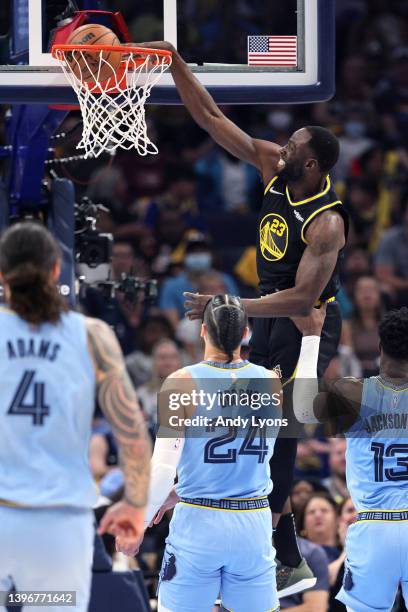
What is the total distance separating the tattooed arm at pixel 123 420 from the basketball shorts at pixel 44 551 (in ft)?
0.64

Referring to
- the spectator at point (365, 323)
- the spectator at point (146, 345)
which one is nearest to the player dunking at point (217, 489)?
the spectator at point (146, 345)

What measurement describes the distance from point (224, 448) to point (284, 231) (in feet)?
5.19

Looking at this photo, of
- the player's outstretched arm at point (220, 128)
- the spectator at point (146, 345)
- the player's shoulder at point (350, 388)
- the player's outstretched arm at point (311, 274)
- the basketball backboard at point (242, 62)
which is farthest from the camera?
the spectator at point (146, 345)

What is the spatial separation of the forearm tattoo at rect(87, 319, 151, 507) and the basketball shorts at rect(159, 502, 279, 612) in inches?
47.7

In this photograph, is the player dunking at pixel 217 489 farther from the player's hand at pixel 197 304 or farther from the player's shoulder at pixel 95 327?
the player's shoulder at pixel 95 327

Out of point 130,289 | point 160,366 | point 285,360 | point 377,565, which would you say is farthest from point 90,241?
point 377,565

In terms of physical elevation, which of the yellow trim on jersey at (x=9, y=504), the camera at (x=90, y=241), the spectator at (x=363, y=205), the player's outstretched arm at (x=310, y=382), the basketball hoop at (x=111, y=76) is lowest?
the yellow trim on jersey at (x=9, y=504)

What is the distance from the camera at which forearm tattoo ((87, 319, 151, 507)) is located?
15.1 feet

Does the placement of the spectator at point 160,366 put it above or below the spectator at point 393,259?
below

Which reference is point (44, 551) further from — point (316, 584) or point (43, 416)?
point (316, 584)

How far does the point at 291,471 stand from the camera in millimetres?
6926

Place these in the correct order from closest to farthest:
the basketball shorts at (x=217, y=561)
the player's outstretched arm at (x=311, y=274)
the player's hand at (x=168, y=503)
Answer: the basketball shorts at (x=217, y=561), the player's hand at (x=168, y=503), the player's outstretched arm at (x=311, y=274)

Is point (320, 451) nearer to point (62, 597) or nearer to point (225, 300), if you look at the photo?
point (225, 300)

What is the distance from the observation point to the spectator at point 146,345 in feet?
36.3
